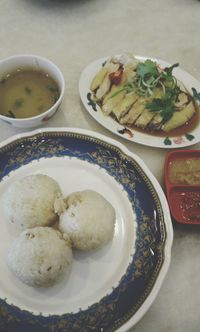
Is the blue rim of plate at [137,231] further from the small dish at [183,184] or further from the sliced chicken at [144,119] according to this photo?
the sliced chicken at [144,119]

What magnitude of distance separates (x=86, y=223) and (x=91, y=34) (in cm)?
118

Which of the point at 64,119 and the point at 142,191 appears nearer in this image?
the point at 142,191

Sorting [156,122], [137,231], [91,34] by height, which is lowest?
[137,231]

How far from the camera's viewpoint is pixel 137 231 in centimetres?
107

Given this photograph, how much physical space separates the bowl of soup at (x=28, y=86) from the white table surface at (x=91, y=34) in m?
0.12

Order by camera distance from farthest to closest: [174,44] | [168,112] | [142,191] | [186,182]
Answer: [174,44] < [168,112] < [186,182] < [142,191]

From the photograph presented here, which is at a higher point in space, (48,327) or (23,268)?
(23,268)

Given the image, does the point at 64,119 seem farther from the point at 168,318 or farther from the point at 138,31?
the point at 168,318

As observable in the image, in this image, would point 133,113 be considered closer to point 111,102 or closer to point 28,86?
point 111,102

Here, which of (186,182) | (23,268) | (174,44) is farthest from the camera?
(174,44)

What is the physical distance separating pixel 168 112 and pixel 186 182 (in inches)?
A: 12.4

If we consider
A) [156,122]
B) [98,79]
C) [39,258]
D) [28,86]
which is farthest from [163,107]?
[39,258]

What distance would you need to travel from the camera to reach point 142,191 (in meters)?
1.11

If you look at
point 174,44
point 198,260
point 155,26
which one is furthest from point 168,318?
point 155,26
